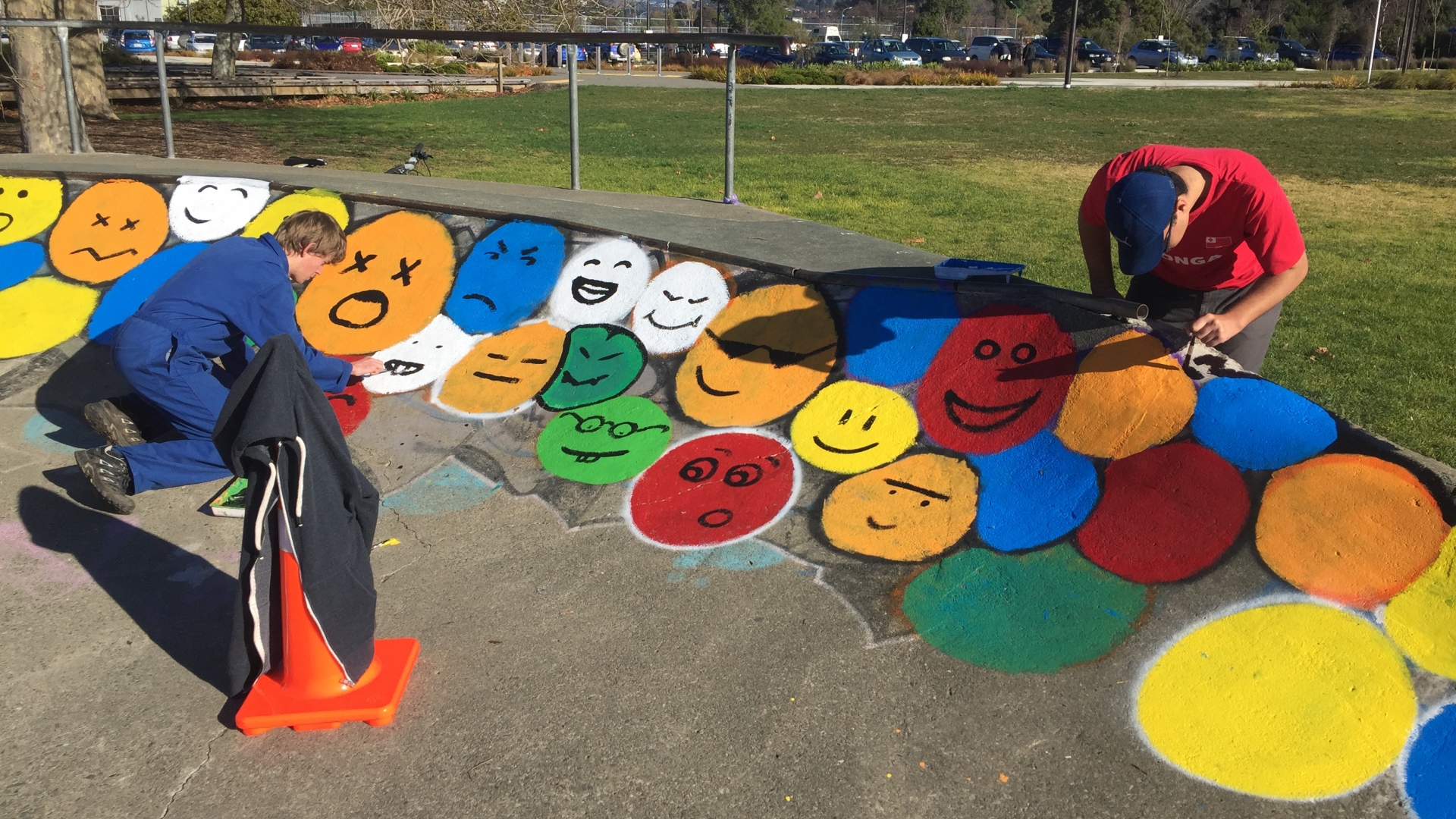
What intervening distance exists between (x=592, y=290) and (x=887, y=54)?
146ft

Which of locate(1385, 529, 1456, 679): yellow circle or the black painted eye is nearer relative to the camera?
locate(1385, 529, 1456, 679): yellow circle

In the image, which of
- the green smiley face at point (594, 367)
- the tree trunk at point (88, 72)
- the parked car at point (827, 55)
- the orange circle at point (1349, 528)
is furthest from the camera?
the parked car at point (827, 55)

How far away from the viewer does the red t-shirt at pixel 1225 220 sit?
3.71m

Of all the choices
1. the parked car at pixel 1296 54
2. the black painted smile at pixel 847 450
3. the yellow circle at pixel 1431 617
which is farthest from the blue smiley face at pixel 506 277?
the parked car at pixel 1296 54

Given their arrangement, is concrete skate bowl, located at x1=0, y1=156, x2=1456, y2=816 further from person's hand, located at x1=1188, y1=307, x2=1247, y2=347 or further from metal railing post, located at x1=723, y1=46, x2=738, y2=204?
metal railing post, located at x1=723, y1=46, x2=738, y2=204

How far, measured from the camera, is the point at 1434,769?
2.66 m

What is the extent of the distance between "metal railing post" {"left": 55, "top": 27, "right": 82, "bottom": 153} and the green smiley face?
19.1 ft

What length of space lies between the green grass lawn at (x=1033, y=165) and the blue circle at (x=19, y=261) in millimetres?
5829

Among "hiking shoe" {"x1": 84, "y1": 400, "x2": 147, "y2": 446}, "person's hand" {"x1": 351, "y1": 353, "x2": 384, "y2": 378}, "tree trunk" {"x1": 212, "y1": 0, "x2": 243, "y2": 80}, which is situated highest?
"tree trunk" {"x1": 212, "y1": 0, "x2": 243, "y2": 80}

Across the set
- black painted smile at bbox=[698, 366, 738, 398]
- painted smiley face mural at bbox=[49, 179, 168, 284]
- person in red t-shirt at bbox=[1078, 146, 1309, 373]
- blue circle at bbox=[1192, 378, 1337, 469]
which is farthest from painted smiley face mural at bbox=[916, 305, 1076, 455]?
painted smiley face mural at bbox=[49, 179, 168, 284]

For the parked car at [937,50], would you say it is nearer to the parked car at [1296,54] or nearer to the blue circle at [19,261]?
the parked car at [1296,54]

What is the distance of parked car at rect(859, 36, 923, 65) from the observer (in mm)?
44938

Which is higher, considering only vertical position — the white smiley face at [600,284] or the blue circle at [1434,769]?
the white smiley face at [600,284]

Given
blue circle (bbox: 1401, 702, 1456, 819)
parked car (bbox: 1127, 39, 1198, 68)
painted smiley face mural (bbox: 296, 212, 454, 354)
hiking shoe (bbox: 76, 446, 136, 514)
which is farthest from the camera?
parked car (bbox: 1127, 39, 1198, 68)
